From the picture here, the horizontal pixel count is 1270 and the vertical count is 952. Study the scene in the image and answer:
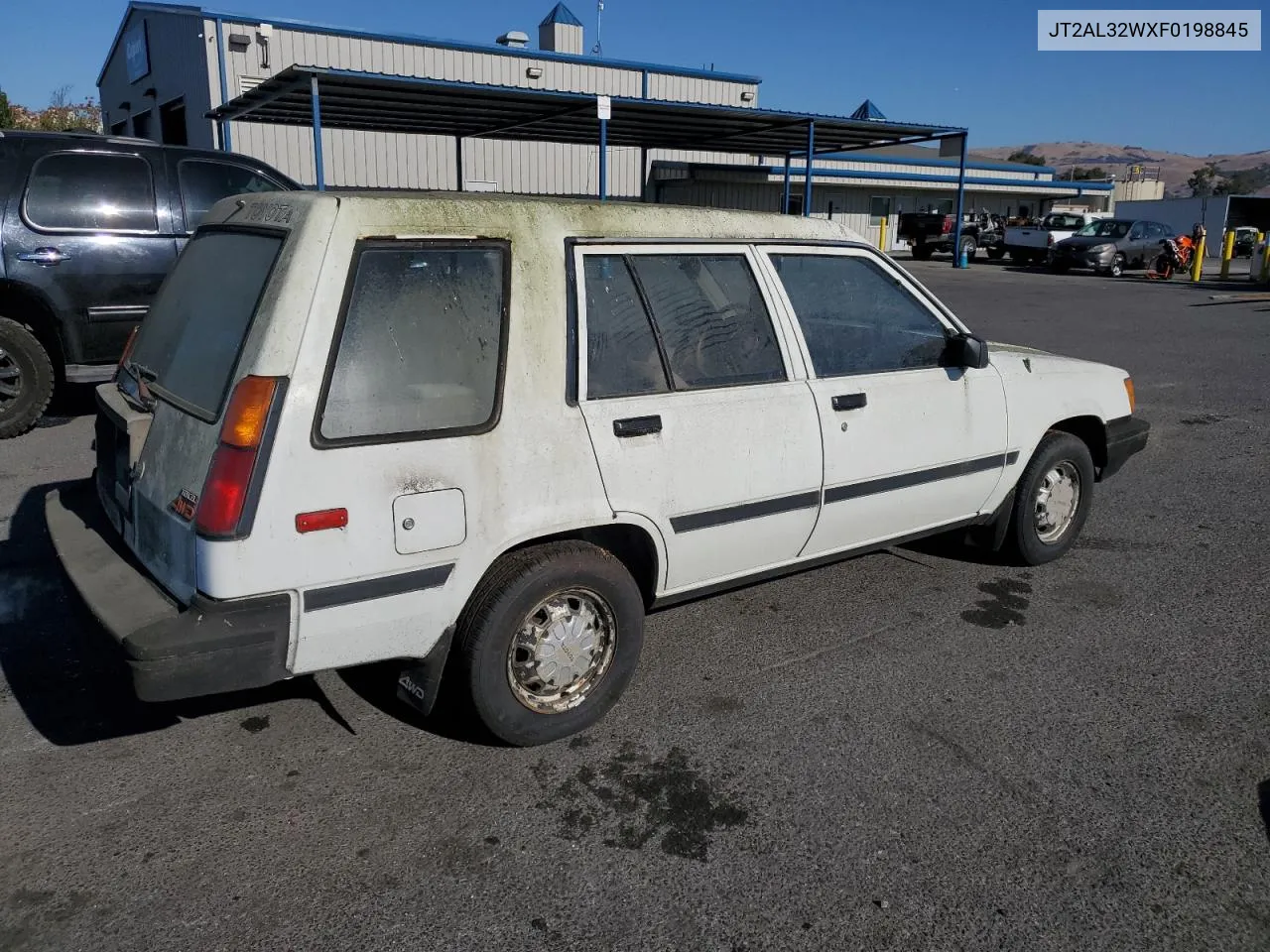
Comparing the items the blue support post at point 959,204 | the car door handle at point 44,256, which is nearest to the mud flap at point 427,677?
the car door handle at point 44,256

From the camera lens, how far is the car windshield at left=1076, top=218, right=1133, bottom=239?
29734 mm

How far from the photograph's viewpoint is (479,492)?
303 cm

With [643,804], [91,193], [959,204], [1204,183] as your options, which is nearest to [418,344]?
[643,804]

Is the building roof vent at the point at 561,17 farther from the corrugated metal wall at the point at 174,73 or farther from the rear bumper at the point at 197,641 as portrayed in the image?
the rear bumper at the point at 197,641

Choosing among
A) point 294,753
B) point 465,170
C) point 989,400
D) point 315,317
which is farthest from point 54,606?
point 465,170

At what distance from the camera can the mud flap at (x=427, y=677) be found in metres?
3.10

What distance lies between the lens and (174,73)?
2248 cm

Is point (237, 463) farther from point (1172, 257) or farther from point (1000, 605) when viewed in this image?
point (1172, 257)

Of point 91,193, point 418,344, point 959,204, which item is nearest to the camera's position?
point 418,344

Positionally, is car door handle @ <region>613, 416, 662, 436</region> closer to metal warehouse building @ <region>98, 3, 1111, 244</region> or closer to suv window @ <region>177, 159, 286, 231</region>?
suv window @ <region>177, 159, 286, 231</region>

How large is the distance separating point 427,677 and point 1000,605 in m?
2.78

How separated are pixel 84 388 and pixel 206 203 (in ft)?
8.49

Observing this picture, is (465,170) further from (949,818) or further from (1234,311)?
(949,818)

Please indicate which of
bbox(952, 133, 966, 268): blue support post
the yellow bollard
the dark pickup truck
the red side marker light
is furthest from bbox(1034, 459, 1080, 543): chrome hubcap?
the dark pickup truck
